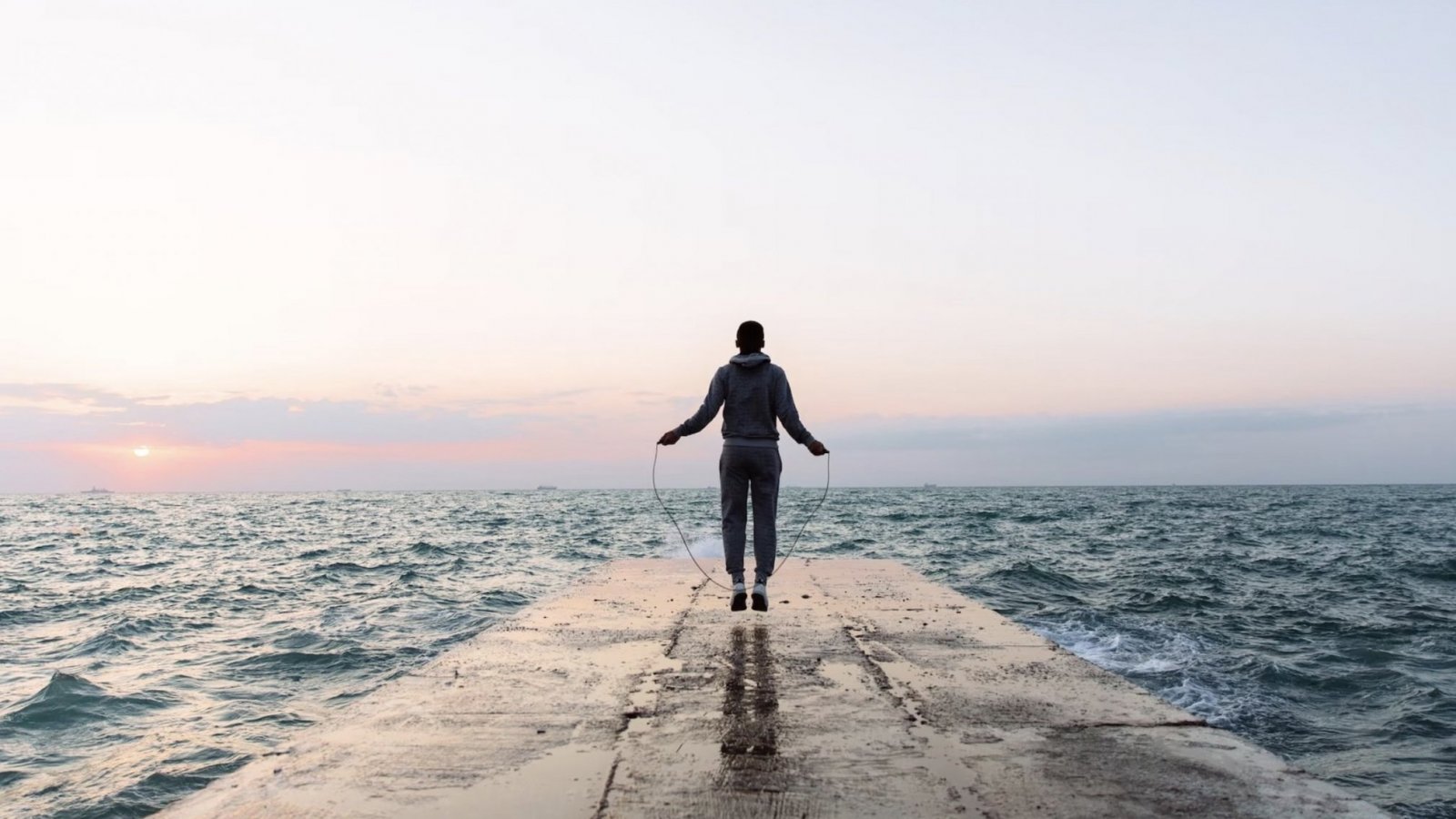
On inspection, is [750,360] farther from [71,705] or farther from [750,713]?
[71,705]

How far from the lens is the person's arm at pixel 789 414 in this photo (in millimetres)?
6672

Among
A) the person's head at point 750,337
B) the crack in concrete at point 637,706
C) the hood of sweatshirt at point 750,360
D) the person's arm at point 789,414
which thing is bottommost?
the crack in concrete at point 637,706

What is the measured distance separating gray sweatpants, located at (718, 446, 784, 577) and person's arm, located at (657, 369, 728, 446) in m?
0.27

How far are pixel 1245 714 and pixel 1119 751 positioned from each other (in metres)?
4.86

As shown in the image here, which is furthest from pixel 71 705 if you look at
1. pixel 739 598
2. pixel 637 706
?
pixel 637 706

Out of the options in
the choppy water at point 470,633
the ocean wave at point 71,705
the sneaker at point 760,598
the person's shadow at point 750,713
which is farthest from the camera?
the ocean wave at point 71,705

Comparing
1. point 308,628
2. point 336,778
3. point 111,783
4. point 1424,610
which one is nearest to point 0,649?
point 308,628

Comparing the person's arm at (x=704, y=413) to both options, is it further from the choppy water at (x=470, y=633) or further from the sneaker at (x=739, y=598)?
the choppy water at (x=470, y=633)

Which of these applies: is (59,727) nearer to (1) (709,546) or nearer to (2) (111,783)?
(2) (111,783)

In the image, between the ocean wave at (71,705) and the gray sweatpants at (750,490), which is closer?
the gray sweatpants at (750,490)

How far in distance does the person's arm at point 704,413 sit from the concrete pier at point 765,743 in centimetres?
140

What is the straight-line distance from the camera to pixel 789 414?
22.0ft

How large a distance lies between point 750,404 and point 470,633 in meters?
5.85

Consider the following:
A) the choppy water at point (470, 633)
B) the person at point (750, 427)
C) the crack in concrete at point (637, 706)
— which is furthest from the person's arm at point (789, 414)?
the choppy water at point (470, 633)
